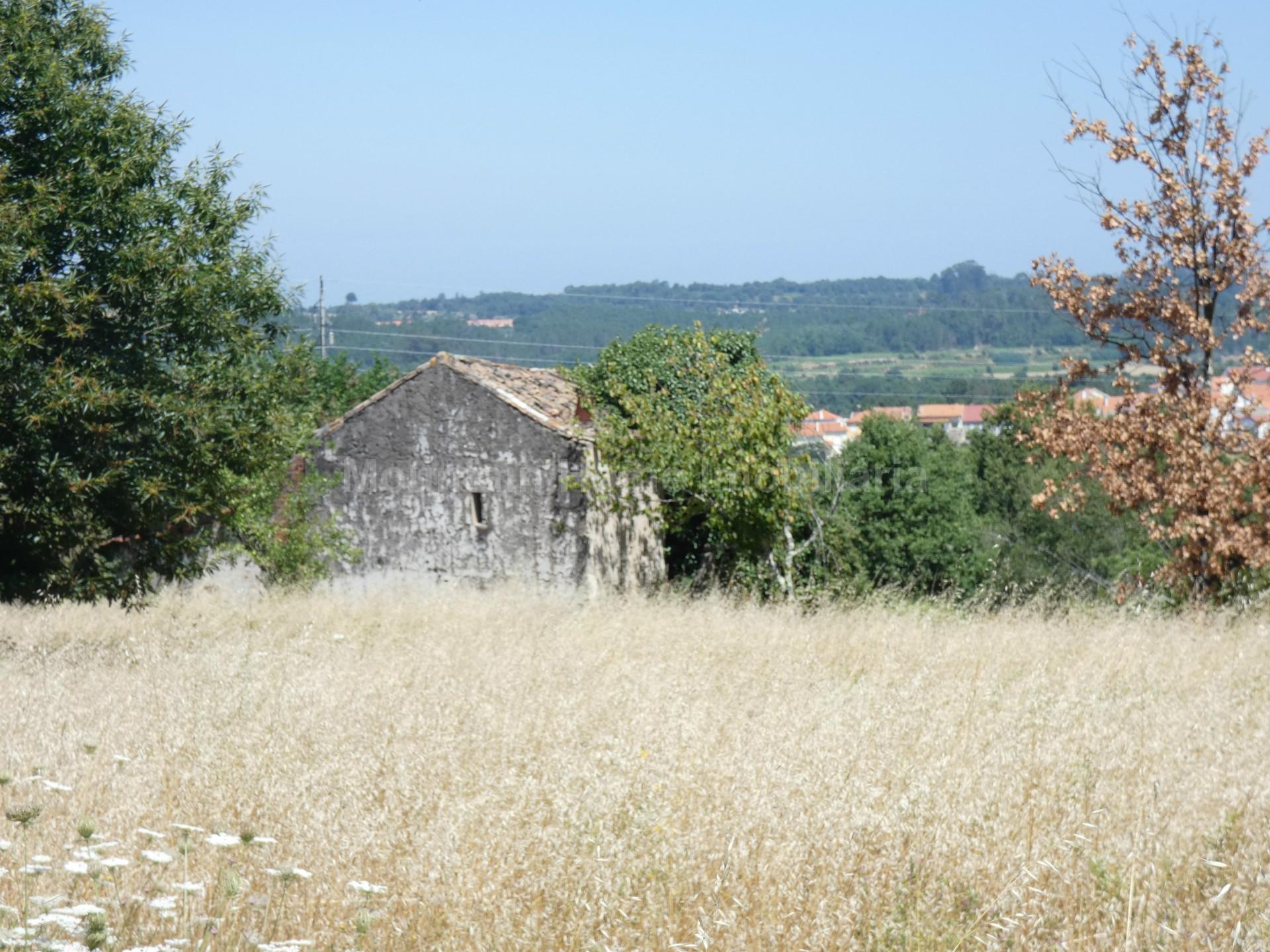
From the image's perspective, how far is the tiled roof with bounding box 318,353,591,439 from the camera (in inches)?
824

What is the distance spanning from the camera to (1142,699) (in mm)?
6145

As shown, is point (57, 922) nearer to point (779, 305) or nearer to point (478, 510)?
point (478, 510)

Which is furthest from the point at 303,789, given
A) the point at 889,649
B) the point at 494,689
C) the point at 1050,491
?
the point at 1050,491

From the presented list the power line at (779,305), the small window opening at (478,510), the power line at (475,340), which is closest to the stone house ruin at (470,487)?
the small window opening at (478,510)

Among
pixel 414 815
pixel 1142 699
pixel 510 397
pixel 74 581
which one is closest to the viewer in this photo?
pixel 414 815

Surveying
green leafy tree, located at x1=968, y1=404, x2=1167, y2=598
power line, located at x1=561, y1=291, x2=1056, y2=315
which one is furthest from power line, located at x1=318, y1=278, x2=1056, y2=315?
green leafy tree, located at x1=968, y1=404, x2=1167, y2=598

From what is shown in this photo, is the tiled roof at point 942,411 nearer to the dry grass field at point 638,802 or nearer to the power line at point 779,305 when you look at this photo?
the power line at point 779,305

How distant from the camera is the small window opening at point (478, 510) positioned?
21.2 metres

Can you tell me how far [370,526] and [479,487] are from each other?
8.16 feet

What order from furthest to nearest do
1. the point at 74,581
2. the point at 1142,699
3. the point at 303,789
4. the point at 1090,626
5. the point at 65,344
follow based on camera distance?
the point at 74,581 < the point at 65,344 < the point at 1090,626 < the point at 1142,699 < the point at 303,789

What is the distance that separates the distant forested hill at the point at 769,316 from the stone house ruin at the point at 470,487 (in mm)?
57767

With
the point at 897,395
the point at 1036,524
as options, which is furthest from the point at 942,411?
the point at 1036,524

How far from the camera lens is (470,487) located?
21.2 meters

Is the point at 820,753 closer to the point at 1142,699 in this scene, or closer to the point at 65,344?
the point at 1142,699
